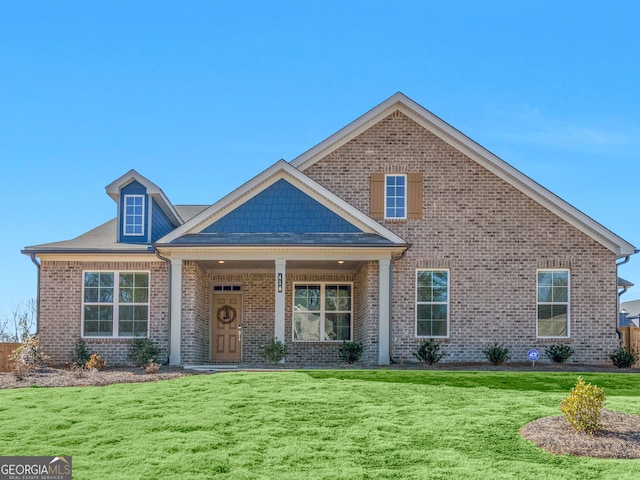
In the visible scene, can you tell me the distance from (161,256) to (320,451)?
1124 centimetres

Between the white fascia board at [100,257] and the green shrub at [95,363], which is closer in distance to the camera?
the green shrub at [95,363]

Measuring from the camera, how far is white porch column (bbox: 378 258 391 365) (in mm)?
20812

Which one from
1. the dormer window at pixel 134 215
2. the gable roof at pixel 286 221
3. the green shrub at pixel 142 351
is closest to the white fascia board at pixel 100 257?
the dormer window at pixel 134 215

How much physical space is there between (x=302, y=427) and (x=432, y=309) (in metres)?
10.2

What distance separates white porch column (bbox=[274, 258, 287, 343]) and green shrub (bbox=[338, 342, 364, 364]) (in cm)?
231

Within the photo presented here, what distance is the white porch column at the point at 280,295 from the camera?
67.5 ft

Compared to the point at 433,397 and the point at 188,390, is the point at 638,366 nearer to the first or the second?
the point at 433,397

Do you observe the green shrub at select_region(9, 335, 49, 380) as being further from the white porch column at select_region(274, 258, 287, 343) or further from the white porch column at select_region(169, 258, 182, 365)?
the white porch column at select_region(274, 258, 287, 343)

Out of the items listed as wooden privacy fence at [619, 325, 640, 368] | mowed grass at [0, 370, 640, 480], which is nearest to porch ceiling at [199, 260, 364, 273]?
mowed grass at [0, 370, 640, 480]

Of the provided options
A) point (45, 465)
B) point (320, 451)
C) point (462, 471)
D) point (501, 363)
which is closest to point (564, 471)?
point (462, 471)

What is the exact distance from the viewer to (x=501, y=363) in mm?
21609

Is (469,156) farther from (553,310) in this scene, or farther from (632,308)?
(632,308)

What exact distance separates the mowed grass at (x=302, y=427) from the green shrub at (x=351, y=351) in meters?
4.98

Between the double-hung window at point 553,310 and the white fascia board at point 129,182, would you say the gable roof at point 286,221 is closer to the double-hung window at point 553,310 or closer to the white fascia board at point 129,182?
the white fascia board at point 129,182
